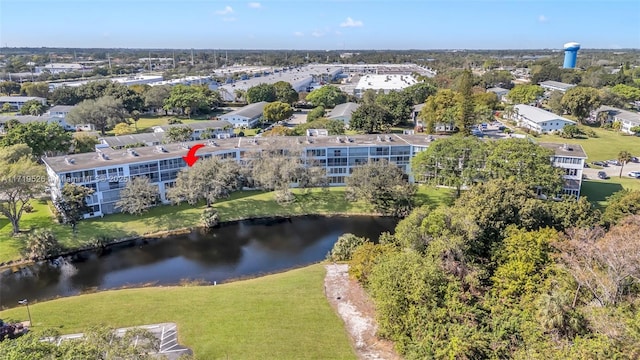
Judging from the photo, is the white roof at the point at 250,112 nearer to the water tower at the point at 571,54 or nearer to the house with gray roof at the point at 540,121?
the house with gray roof at the point at 540,121

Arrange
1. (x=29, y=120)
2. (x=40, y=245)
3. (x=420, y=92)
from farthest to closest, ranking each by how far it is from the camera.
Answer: (x=420, y=92) < (x=29, y=120) < (x=40, y=245)

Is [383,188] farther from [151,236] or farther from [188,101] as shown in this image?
[188,101]

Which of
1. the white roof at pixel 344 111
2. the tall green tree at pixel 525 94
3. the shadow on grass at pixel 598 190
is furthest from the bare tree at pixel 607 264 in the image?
the tall green tree at pixel 525 94

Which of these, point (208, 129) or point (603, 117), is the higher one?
point (603, 117)

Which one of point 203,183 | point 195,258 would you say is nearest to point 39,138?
point 203,183

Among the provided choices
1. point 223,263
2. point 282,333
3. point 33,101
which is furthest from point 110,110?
point 282,333

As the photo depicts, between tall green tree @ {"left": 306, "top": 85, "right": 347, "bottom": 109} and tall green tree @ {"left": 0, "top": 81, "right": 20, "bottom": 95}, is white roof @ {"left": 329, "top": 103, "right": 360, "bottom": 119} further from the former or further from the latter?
tall green tree @ {"left": 0, "top": 81, "right": 20, "bottom": 95}

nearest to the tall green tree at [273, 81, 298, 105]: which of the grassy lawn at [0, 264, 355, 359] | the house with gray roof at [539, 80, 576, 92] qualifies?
the house with gray roof at [539, 80, 576, 92]
